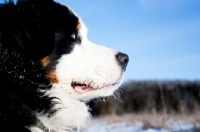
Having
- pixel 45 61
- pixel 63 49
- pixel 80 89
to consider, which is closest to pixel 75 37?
pixel 63 49

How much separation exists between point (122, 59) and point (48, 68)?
0.86 m

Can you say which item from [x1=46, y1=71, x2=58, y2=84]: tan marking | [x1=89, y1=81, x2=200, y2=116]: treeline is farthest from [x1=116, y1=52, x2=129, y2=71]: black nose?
[x1=89, y1=81, x2=200, y2=116]: treeline

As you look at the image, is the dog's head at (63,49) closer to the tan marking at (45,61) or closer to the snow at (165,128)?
the tan marking at (45,61)

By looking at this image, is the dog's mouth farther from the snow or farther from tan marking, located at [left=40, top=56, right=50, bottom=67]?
the snow

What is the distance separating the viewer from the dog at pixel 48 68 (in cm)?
338

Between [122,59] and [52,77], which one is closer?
[52,77]

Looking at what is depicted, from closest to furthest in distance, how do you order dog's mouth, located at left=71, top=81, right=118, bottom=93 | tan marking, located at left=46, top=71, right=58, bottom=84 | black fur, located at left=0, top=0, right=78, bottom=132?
black fur, located at left=0, top=0, right=78, bottom=132, tan marking, located at left=46, top=71, right=58, bottom=84, dog's mouth, located at left=71, top=81, right=118, bottom=93

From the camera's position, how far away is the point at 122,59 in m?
4.00

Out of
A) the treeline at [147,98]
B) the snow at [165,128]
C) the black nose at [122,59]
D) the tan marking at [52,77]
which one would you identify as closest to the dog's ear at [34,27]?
the tan marking at [52,77]

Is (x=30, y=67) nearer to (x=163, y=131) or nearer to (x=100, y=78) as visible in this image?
(x=100, y=78)

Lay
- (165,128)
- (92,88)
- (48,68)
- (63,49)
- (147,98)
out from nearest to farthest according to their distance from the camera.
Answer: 1. (48,68)
2. (63,49)
3. (92,88)
4. (165,128)
5. (147,98)

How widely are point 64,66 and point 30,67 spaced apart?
0.38 m

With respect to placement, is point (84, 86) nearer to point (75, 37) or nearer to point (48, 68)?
point (48, 68)

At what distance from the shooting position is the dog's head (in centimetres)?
352
